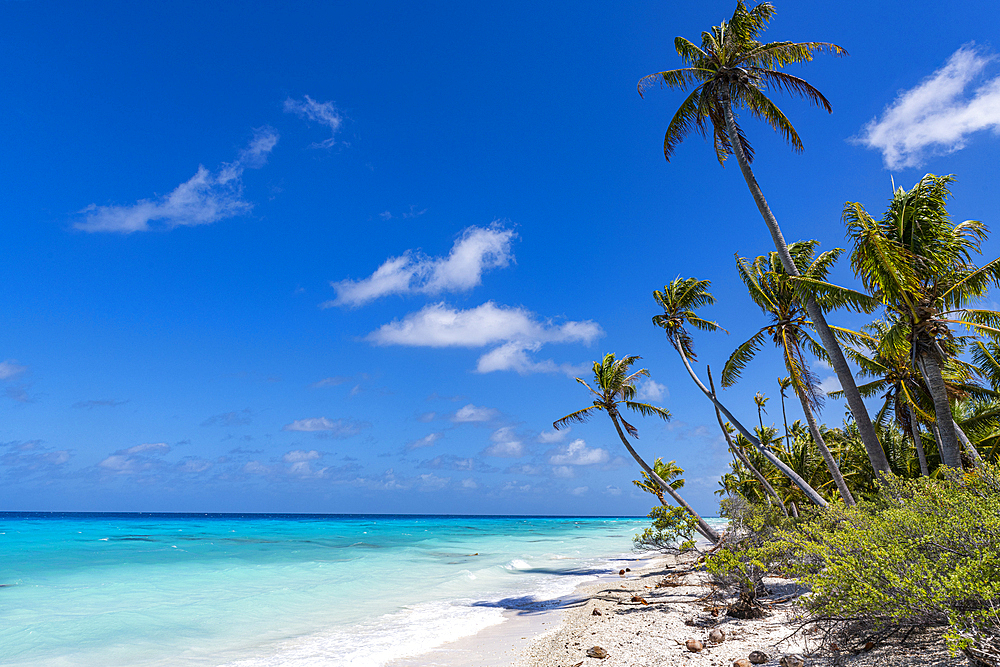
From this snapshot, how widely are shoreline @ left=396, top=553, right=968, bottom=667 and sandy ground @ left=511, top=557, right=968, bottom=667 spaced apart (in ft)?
0.03

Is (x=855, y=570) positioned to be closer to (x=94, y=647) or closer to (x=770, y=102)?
(x=770, y=102)

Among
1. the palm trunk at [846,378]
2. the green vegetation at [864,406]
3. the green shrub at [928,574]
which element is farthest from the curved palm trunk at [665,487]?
the green shrub at [928,574]

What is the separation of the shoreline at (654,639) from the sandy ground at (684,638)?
0.03 feet

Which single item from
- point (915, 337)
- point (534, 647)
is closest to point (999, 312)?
point (915, 337)

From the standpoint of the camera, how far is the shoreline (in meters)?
6.05

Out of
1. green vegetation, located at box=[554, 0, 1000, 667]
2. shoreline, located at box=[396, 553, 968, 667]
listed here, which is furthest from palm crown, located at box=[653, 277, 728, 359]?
shoreline, located at box=[396, 553, 968, 667]

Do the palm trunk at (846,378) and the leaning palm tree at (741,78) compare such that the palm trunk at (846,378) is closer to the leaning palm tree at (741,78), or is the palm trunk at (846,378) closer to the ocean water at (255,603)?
the leaning palm tree at (741,78)

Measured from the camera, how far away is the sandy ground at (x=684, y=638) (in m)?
5.72

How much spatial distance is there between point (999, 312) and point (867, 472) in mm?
14966

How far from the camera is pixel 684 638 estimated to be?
28.7 feet

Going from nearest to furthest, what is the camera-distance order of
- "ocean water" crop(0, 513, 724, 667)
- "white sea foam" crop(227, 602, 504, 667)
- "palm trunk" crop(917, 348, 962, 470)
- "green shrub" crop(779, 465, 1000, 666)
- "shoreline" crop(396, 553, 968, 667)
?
"green shrub" crop(779, 465, 1000, 666) < "shoreline" crop(396, 553, 968, 667) < "white sea foam" crop(227, 602, 504, 667) < "palm trunk" crop(917, 348, 962, 470) < "ocean water" crop(0, 513, 724, 667)

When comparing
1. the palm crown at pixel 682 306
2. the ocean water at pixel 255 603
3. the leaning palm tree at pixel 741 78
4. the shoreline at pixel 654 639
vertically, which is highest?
the leaning palm tree at pixel 741 78

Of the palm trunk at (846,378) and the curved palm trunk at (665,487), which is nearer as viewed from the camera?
the palm trunk at (846,378)

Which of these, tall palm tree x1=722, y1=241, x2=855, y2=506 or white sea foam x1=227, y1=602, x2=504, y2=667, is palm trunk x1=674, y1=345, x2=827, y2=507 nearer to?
tall palm tree x1=722, y1=241, x2=855, y2=506
